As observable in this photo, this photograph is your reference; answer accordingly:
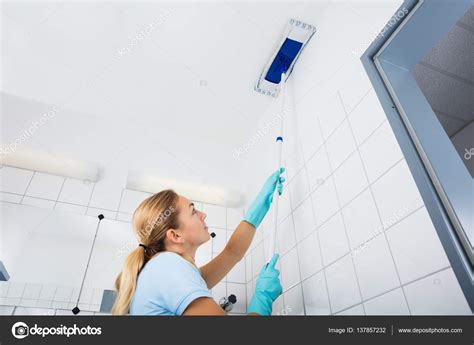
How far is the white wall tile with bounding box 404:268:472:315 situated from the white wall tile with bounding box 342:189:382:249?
20 centimetres

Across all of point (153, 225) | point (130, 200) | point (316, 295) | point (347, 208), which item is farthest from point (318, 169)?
point (130, 200)

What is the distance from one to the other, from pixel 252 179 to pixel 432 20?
4.38 feet

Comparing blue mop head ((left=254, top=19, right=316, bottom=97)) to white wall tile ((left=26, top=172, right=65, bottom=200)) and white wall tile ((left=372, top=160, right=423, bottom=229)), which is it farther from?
white wall tile ((left=26, top=172, right=65, bottom=200))

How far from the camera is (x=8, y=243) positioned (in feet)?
5.24

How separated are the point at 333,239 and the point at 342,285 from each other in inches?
6.4

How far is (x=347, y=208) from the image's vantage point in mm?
1087

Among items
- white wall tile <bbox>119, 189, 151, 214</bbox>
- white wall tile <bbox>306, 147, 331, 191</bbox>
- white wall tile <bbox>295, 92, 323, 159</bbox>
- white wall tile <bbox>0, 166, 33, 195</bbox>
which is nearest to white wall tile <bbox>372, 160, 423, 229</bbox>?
white wall tile <bbox>306, 147, 331, 191</bbox>

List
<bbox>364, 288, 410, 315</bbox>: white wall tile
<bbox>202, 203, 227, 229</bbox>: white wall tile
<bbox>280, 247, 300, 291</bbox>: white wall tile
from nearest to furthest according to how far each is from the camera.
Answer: <bbox>364, 288, 410, 315</bbox>: white wall tile < <bbox>280, 247, 300, 291</bbox>: white wall tile < <bbox>202, 203, 227, 229</bbox>: white wall tile

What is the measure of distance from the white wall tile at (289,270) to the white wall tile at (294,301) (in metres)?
0.03

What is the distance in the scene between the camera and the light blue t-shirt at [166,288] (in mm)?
765

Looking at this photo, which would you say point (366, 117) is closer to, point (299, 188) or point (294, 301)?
point (299, 188)

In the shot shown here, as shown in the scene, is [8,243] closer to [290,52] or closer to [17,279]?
[17,279]

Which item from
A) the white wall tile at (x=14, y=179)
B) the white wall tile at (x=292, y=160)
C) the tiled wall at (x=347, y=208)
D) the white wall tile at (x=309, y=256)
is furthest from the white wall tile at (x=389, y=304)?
the white wall tile at (x=14, y=179)

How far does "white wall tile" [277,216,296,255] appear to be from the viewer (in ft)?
4.72
